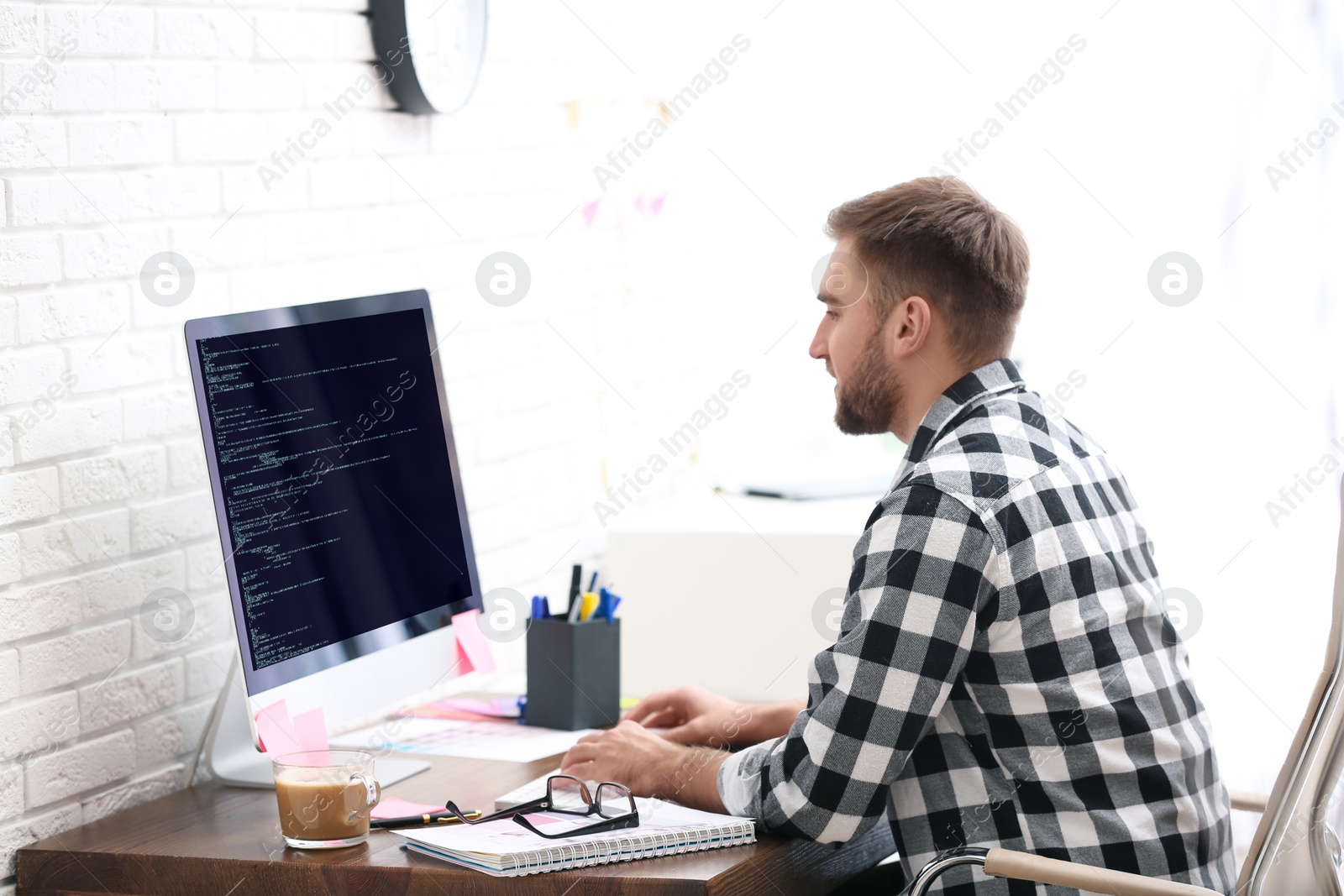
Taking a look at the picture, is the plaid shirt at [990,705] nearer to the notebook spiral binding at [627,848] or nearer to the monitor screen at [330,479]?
the notebook spiral binding at [627,848]

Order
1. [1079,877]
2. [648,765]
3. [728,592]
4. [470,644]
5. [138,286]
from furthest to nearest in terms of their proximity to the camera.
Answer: [728,592] → [470,644] → [138,286] → [648,765] → [1079,877]

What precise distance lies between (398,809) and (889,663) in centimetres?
61

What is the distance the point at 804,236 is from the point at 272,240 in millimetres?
1573

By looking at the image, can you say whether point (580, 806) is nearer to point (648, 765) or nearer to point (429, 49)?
point (648, 765)

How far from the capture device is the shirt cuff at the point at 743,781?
1.46 m

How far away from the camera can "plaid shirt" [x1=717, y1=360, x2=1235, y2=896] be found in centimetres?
139

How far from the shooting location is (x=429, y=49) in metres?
2.21

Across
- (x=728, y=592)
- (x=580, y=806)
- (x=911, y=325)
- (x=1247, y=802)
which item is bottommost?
(x=1247, y=802)

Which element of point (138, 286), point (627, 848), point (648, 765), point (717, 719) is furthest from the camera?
point (717, 719)

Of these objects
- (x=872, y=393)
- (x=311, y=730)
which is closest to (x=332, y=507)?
(x=311, y=730)

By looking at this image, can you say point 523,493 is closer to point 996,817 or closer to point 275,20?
point 275,20

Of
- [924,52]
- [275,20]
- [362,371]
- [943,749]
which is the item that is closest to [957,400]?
[943,749]

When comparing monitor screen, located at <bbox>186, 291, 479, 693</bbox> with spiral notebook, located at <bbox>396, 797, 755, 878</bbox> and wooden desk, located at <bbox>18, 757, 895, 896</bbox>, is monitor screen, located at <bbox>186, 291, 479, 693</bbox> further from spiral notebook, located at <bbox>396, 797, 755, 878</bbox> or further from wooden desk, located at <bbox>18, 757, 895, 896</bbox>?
spiral notebook, located at <bbox>396, 797, 755, 878</bbox>

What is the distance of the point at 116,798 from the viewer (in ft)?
5.45
